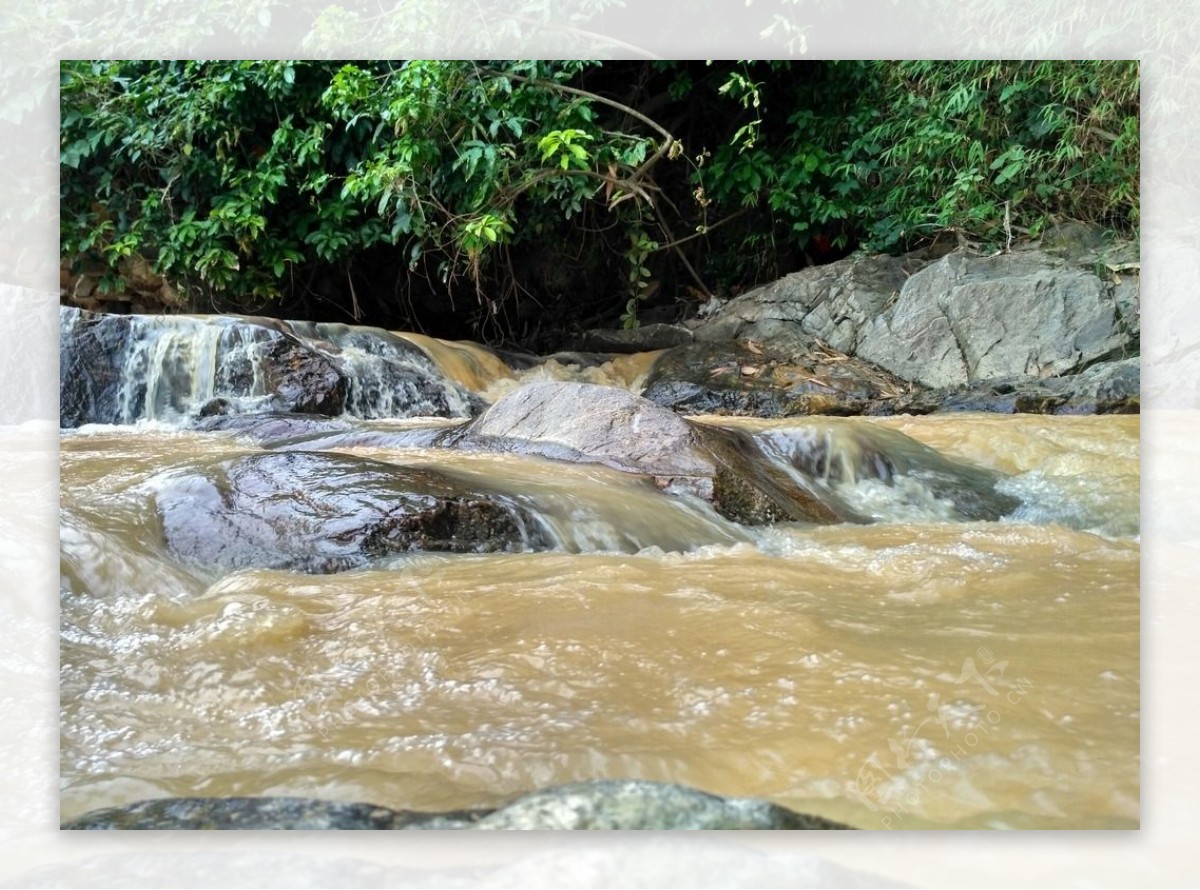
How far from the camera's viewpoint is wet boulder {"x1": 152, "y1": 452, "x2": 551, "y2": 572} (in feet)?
6.65

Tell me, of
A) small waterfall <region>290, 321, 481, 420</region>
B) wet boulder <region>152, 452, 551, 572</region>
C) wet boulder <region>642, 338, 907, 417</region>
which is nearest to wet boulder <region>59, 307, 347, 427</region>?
small waterfall <region>290, 321, 481, 420</region>

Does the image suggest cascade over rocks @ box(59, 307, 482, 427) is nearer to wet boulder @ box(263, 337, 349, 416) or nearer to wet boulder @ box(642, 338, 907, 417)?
wet boulder @ box(263, 337, 349, 416)

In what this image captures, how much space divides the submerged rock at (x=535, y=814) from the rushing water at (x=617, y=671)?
2cm

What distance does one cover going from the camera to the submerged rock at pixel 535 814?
1147 millimetres

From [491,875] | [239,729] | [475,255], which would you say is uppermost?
[475,255]

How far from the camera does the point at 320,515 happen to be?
83.7 inches

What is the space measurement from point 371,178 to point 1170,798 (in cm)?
390

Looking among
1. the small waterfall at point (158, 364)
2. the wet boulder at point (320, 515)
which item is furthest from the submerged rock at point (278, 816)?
the small waterfall at point (158, 364)

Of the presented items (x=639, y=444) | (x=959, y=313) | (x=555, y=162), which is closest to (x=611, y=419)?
(x=639, y=444)

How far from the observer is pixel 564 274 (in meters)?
6.87

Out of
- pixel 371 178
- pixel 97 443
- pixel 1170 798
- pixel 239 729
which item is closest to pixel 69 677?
pixel 239 729

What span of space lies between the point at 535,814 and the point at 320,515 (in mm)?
1157

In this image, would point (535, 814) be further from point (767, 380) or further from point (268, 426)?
point (767, 380)

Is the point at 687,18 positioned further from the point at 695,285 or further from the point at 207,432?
the point at 695,285
